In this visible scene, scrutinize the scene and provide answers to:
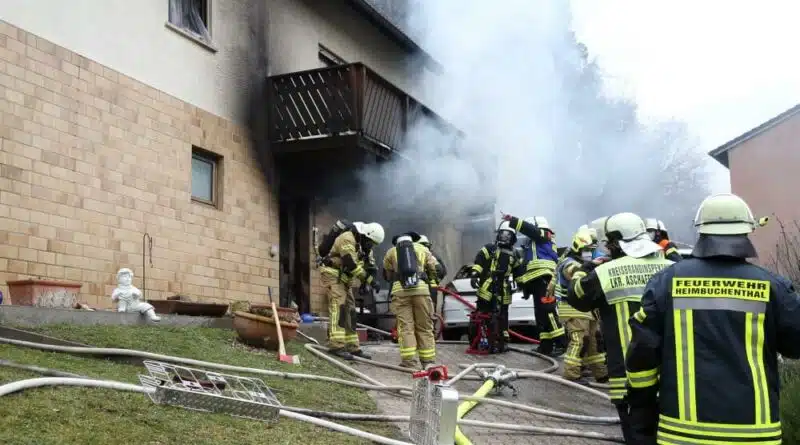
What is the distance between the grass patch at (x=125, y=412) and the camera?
3740 millimetres

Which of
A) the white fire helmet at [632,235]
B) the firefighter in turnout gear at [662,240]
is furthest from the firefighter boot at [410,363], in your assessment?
the white fire helmet at [632,235]

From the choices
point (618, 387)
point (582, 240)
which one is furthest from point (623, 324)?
point (582, 240)

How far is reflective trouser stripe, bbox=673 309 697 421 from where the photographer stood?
342cm

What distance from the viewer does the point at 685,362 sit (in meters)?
3.45

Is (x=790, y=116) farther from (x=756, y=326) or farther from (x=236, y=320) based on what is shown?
(x=756, y=326)

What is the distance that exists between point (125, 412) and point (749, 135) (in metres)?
21.7

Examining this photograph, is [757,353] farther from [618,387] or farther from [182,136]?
[182,136]

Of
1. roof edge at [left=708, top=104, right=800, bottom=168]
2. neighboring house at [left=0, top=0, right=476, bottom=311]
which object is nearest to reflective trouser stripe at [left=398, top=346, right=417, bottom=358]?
neighboring house at [left=0, top=0, right=476, bottom=311]

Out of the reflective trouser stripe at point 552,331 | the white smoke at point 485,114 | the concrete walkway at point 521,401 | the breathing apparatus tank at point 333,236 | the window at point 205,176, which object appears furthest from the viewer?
the white smoke at point 485,114

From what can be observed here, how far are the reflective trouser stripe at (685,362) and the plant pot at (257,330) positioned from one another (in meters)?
4.96

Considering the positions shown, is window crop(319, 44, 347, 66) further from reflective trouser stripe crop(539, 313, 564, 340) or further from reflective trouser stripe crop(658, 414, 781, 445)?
reflective trouser stripe crop(658, 414, 781, 445)

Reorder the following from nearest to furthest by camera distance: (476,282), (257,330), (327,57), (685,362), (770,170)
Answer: (685,362)
(257,330)
(476,282)
(327,57)
(770,170)

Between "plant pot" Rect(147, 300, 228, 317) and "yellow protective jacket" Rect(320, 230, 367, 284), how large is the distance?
1.29m

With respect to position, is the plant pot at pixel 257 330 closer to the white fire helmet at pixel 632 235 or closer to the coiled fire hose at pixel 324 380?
the coiled fire hose at pixel 324 380
